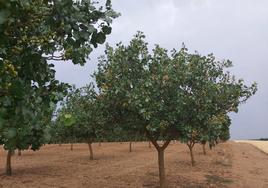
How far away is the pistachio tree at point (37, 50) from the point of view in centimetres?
361

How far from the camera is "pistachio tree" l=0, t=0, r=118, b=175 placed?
11.8 feet

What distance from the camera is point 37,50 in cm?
541

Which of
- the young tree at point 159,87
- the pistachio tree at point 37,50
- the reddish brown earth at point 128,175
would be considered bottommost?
the reddish brown earth at point 128,175

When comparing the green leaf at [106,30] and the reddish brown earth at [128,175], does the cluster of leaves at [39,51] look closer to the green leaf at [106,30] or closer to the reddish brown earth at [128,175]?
the green leaf at [106,30]

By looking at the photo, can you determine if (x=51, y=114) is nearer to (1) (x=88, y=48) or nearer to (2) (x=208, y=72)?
(1) (x=88, y=48)

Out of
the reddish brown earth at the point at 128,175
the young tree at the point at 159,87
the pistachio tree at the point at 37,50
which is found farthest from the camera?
the reddish brown earth at the point at 128,175

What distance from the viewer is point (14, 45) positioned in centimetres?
523

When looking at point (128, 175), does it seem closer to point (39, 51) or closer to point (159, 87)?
point (159, 87)

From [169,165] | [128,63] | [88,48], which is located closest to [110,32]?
[88,48]

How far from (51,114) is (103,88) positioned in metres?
15.6

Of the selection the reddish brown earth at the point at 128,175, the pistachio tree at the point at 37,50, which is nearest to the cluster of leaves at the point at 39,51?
the pistachio tree at the point at 37,50

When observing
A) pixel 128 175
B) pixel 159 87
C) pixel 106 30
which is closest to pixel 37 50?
pixel 106 30

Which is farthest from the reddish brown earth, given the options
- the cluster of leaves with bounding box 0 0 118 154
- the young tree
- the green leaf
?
the green leaf

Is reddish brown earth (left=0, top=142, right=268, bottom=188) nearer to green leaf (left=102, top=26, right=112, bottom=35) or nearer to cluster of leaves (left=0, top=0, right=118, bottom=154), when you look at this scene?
cluster of leaves (left=0, top=0, right=118, bottom=154)
